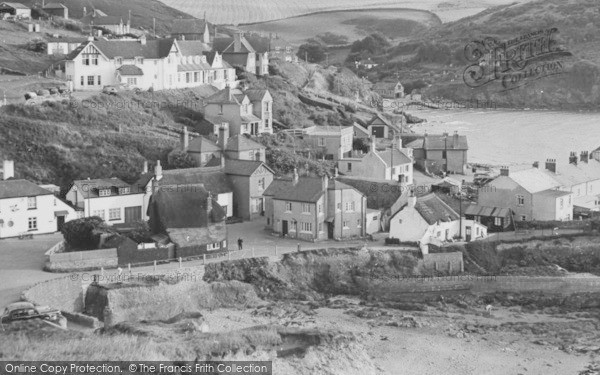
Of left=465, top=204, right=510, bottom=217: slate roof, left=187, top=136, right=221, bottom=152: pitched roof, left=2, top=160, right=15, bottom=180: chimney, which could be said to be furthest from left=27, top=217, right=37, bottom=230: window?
left=465, top=204, right=510, bottom=217: slate roof

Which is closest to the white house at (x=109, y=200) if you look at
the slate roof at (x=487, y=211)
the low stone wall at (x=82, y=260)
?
the low stone wall at (x=82, y=260)

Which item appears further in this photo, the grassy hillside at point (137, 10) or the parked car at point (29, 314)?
the grassy hillside at point (137, 10)

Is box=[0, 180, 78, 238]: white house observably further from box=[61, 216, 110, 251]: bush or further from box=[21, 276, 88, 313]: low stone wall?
box=[21, 276, 88, 313]: low stone wall

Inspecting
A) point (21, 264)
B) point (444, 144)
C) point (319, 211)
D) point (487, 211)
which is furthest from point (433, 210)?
point (444, 144)

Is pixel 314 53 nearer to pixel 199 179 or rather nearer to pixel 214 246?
pixel 199 179

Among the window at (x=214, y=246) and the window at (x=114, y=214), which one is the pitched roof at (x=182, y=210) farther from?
the window at (x=114, y=214)

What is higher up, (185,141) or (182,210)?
(185,141)
